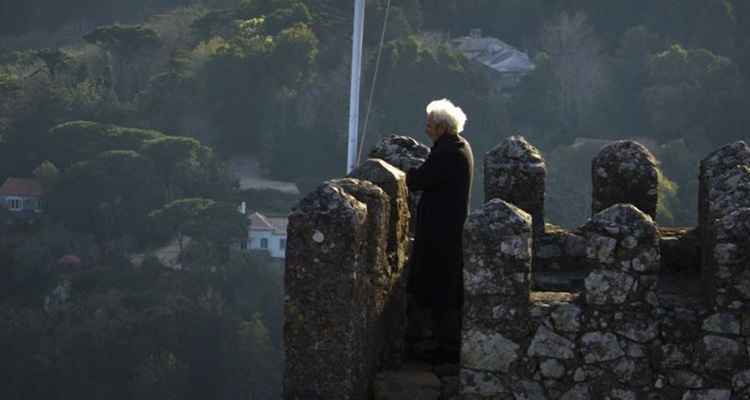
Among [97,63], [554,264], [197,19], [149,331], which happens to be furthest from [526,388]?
[197,19]

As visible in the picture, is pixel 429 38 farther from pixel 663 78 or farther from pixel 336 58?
pixel 663 78

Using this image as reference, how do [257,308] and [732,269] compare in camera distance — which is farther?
[257,308]

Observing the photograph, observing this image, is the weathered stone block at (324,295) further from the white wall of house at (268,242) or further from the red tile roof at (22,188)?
the red tile roof at (22,188)

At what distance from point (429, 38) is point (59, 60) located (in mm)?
23638

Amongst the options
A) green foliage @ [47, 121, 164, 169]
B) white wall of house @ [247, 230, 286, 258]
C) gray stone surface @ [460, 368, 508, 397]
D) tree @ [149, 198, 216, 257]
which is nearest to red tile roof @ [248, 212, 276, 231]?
white wall of house @ [247, 230, 286, 258]

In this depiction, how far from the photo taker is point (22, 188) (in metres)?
97.3

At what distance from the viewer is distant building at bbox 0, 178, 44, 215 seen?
9512 centimetres

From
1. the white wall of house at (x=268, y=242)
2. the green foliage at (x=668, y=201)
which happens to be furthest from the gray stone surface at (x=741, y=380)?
the white wall of house at (x=268, y=242)

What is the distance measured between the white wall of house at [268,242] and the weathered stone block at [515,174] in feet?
250

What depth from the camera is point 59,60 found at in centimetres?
11050

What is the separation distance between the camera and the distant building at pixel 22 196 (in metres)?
95.1

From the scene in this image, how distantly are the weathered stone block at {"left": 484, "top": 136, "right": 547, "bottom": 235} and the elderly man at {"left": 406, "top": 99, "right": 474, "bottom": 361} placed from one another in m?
Answer: 0.88

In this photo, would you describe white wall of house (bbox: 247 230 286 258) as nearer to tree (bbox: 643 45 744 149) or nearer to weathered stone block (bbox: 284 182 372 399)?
tree (bbox: 643 45 744 149)

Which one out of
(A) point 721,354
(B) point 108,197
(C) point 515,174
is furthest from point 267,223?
(A) point 721,354
